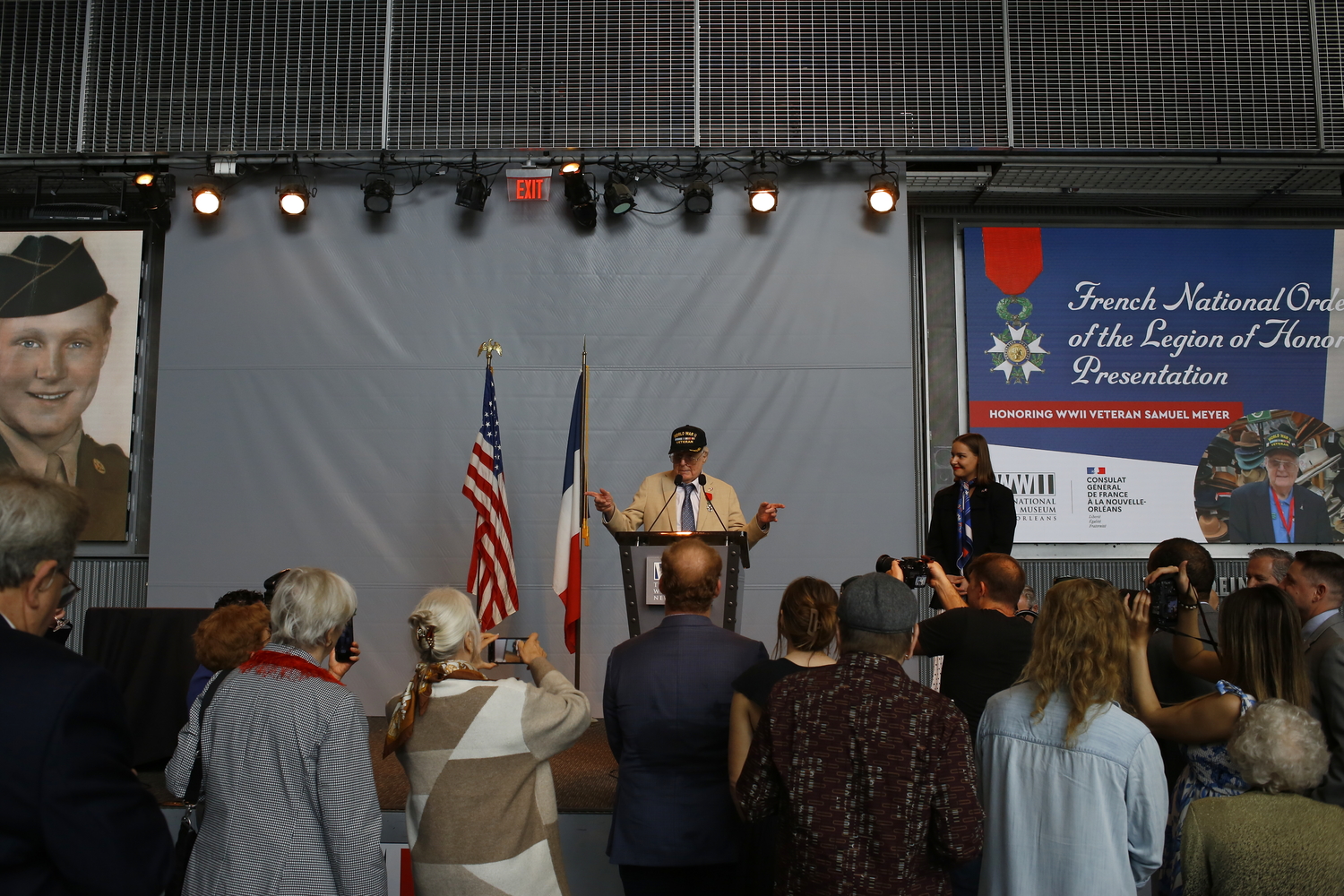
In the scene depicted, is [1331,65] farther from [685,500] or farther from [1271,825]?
[1271,825]

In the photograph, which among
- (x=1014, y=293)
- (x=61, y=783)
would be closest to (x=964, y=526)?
(x=1014, y=293)

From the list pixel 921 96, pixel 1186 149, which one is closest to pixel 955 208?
pixel 921 96

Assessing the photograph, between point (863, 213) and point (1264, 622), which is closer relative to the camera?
point (1264, 622)

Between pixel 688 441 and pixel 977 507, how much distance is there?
145cm

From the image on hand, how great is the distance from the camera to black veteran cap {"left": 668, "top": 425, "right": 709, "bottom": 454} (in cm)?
475

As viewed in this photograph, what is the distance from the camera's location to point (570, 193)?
617 centimetres

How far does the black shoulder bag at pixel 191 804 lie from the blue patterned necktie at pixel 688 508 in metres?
2.64

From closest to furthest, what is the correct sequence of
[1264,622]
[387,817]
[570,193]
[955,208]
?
[1264,622], [387,817], [570,193], [955,208]

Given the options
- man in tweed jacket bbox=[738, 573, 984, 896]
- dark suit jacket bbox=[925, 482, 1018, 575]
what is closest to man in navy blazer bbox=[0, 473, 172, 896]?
man in tweed jacket bbox=[738, 573, 984, 896]

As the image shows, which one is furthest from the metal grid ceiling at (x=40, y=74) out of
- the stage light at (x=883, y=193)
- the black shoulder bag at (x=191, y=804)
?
the black shoulder bag at (x=191, y=804)

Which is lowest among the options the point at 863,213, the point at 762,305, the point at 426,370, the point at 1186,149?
the point at 426,370

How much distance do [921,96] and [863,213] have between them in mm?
832

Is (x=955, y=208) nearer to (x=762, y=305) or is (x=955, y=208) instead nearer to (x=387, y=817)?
(x=762, y=305)

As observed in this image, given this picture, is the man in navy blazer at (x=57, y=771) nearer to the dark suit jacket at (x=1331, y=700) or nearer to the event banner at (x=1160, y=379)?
the dark suit jacket at (x=1331, y=700)
